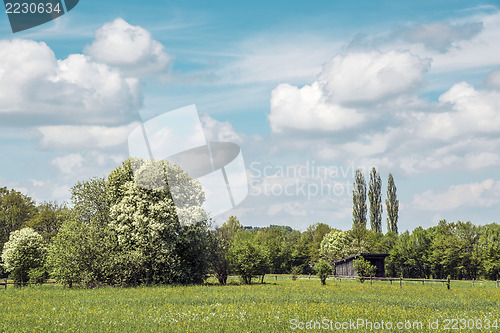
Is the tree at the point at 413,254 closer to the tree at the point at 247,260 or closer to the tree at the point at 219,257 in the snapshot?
the tree at the point at 247,260

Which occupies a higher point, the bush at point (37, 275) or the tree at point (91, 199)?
the tree at point (91, 199)

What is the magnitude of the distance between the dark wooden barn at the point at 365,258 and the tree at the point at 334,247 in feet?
24.0

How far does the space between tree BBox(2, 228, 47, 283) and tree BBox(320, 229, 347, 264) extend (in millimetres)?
54264

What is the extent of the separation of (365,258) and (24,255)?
45.7 m

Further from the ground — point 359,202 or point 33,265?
point 359,202

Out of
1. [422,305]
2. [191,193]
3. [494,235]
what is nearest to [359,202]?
[494,235]

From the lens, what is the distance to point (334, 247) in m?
95.4

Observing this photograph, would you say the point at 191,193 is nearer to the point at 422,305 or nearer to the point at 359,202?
the point at 422,305

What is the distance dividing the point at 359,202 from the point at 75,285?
6677 centimetres

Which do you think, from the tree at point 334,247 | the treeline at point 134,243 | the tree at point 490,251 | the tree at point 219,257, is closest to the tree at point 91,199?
the treeline at point 134,243

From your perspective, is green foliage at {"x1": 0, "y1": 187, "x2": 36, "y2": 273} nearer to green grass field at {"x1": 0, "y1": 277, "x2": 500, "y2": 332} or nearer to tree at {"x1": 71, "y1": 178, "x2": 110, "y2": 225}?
tree at {"x1": 71, "y1": 178, "x2": 110, "y2": 225}

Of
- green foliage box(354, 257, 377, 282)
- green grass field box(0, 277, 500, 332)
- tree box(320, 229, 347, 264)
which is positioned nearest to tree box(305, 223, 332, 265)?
tree box(320, 229, 347, 264)

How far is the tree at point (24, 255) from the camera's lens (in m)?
59.7

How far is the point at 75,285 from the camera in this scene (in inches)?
1972
